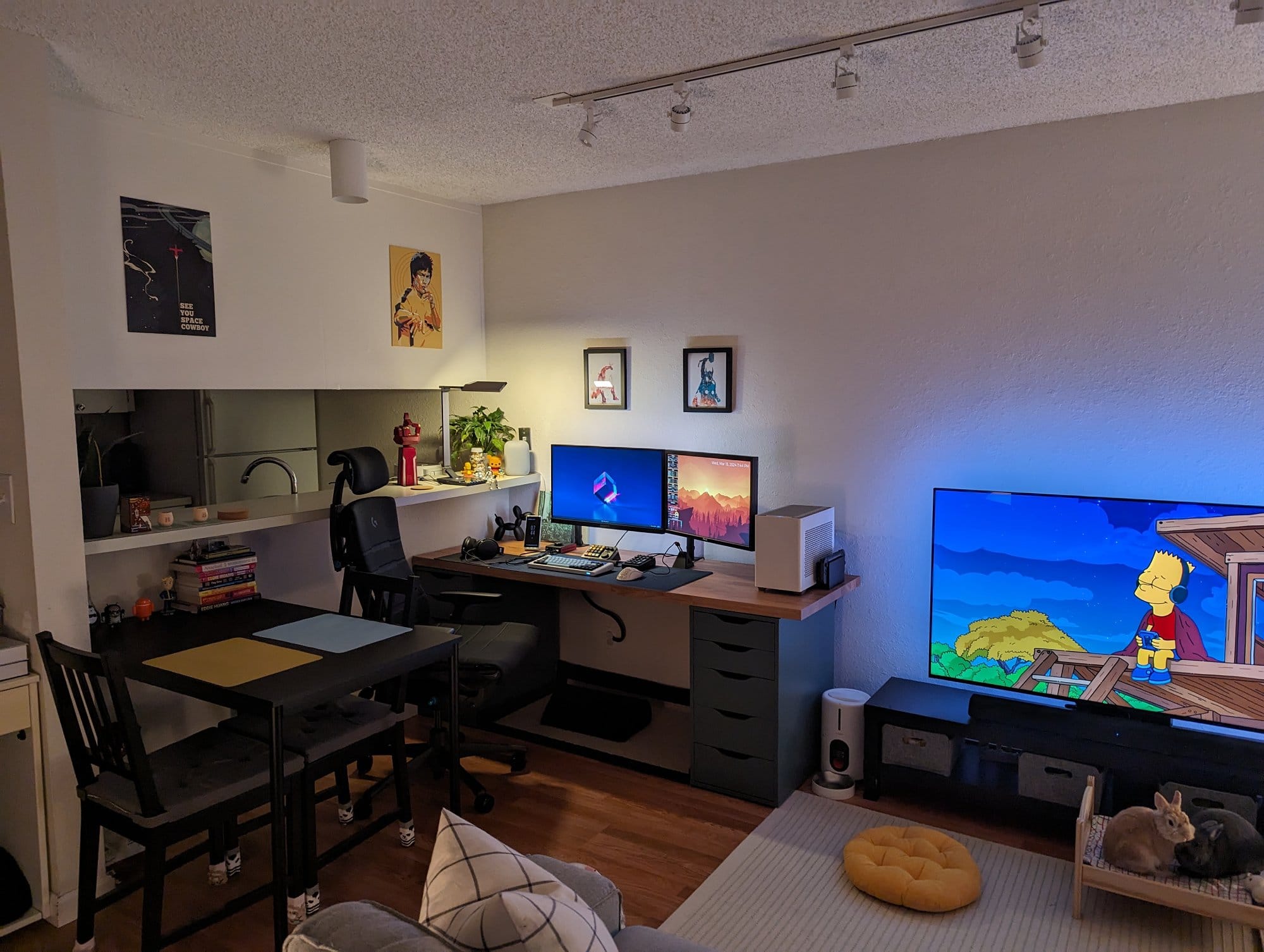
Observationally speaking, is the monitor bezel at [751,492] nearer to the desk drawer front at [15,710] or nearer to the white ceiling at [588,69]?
the white ceiling at [588,69]

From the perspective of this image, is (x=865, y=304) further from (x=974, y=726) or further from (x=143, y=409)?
(x=143, y=409)

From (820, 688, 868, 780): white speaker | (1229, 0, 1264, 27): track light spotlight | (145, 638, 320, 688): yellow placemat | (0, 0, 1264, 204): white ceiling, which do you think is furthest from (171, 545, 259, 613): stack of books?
(1229, 0, 1264, 27): track light spotlight

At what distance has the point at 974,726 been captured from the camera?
3070 mm

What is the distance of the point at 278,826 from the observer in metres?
2.32

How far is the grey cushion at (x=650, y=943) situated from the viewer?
1747mm

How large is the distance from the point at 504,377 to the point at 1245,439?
3124mm

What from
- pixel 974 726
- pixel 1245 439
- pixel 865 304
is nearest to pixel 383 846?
pixel 974 726

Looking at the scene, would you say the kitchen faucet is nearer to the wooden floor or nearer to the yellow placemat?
the yellow placemat

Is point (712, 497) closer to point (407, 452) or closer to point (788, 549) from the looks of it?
point (788, 549)

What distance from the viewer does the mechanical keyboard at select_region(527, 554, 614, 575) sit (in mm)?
3633

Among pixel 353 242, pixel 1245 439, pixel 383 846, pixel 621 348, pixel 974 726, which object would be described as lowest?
pixel 383 846

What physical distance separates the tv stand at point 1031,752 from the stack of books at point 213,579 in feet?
7.56

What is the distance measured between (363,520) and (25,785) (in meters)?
1.30

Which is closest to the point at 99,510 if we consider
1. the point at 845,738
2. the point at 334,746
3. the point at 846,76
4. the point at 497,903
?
the point at 334,746
